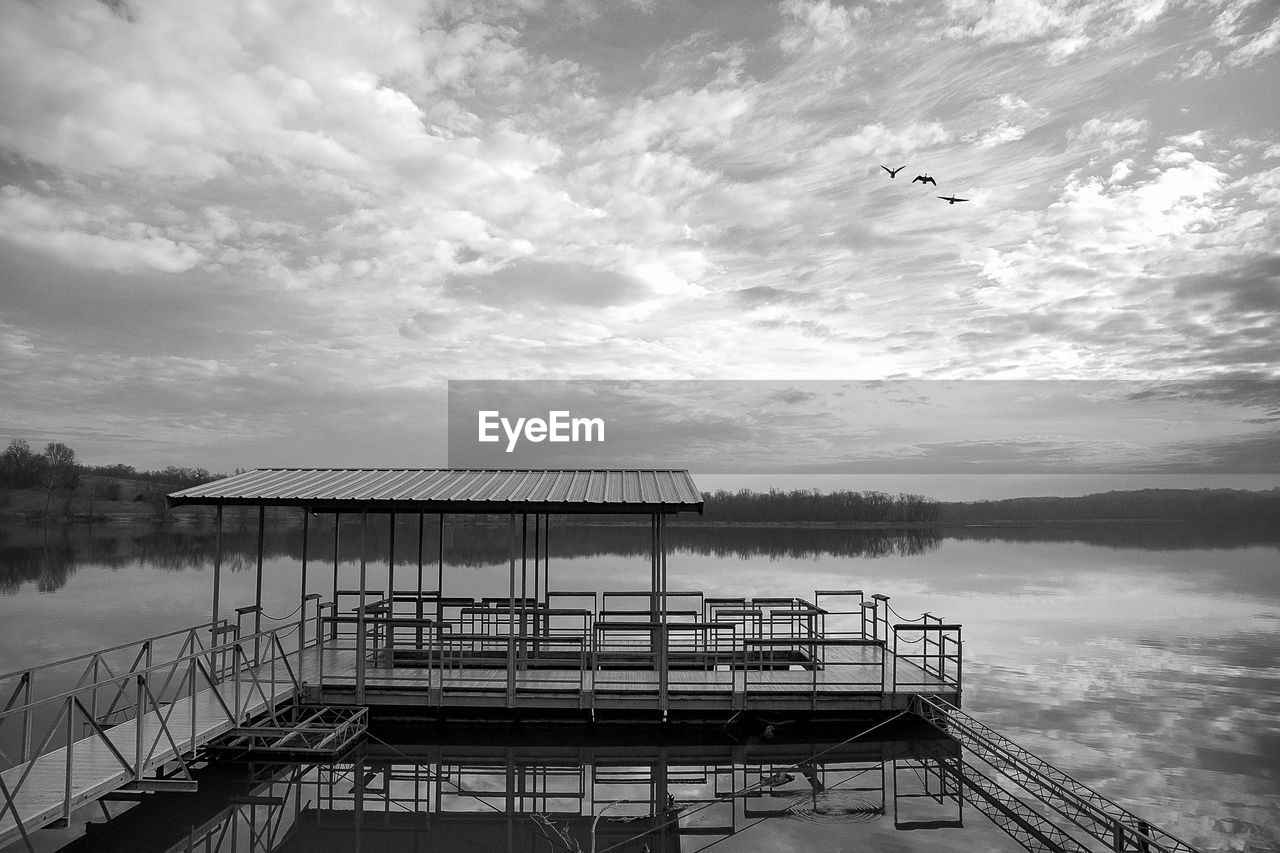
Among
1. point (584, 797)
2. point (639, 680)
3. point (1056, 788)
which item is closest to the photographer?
point (1056, 788)

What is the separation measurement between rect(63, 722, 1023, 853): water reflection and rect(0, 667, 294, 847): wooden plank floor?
63 cm

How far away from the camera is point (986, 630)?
23156 millimetres

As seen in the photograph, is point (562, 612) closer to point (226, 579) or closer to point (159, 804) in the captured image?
point (159, 804)

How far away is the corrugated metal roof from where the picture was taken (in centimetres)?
1198

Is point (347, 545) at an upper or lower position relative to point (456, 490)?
lower

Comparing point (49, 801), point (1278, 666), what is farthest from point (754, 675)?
point (1278, 666)

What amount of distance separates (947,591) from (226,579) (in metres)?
26.9

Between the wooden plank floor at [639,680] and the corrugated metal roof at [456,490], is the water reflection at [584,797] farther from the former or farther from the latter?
the corrugated metal roof at [456,490]

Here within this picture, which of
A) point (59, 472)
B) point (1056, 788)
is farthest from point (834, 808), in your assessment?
point (59, 472)

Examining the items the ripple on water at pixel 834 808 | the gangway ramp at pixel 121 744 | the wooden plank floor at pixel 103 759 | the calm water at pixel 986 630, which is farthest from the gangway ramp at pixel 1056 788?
the wooden plank floor at pixel 103 759

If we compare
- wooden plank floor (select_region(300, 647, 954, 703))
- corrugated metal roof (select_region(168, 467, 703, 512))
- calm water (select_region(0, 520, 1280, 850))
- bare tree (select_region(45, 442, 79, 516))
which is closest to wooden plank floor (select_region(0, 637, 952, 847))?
wooden plank floor (select_region(300, 647, 954, 703))

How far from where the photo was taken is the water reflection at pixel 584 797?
8.67 m

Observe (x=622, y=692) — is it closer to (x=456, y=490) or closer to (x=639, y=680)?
(x=639, y=680)

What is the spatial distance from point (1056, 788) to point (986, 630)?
1453 cm
